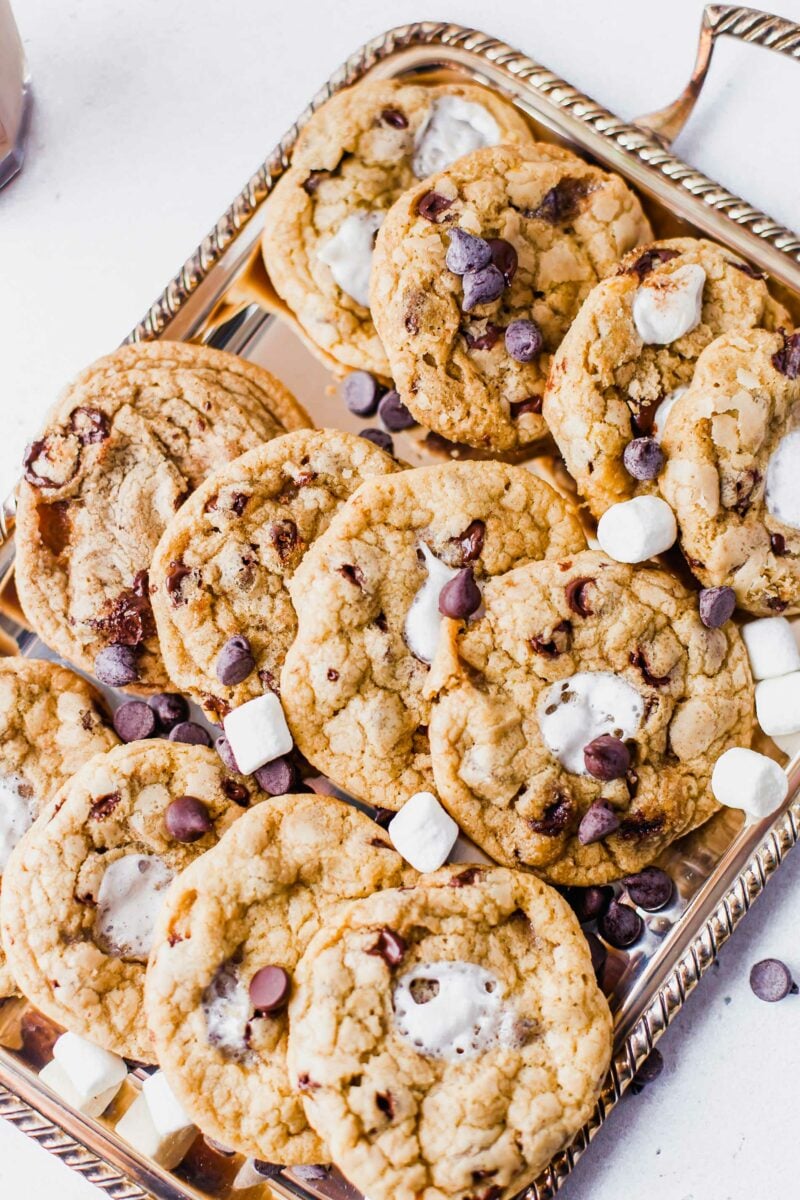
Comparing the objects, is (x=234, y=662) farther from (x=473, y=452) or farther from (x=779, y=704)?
(x=779, y=704)

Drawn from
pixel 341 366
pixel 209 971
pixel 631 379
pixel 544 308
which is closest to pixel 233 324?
pixel 341 366

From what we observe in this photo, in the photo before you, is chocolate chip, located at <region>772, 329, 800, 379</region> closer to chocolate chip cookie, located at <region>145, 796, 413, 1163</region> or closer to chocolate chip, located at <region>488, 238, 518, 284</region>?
chocolate chip, located at <region>488, 238, 518, 284</region>

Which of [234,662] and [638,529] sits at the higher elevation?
[234,662]

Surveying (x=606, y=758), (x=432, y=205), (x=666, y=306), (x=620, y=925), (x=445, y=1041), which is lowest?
(x=620, y=925)

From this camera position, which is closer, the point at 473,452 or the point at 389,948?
the point at 389,948

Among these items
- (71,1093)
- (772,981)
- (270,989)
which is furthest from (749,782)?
(71,1093)

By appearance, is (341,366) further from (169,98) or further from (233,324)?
(169,98)
